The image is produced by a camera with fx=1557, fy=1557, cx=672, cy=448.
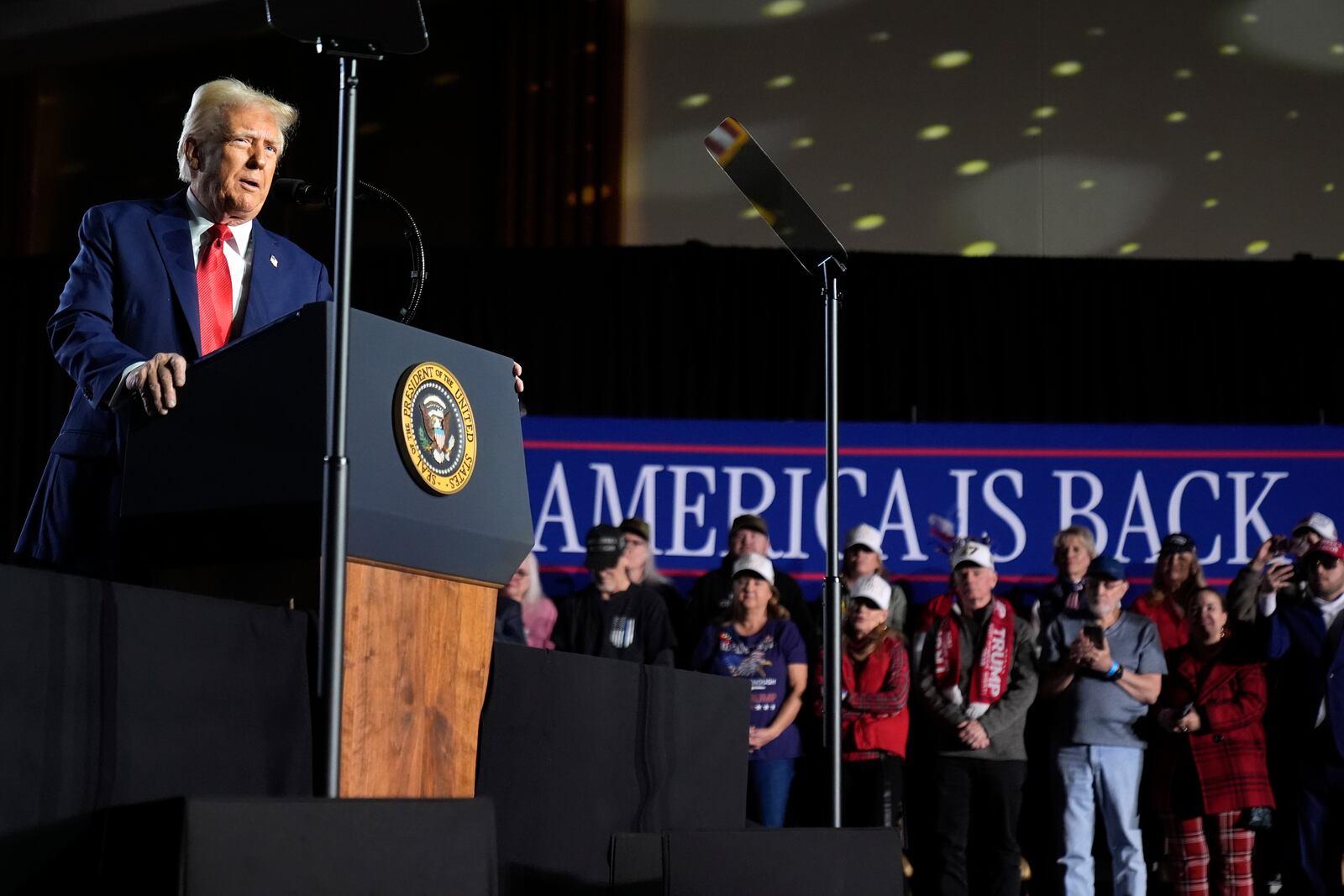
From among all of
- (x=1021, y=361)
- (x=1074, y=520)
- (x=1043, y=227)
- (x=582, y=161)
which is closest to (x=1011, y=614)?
(x=1074, y=520)

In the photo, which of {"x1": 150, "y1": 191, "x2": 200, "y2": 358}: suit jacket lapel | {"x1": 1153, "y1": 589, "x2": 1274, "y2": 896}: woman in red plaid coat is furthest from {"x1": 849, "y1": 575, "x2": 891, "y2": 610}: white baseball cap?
{"x1": 150, "y1": 191, "x2": 200, "y2": 358}: suit jacket lapel

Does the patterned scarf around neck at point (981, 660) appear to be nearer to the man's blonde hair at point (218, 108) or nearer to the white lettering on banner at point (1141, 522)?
the white lettering on banner at point (1141, 522)

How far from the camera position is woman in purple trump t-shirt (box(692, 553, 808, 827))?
211 inches

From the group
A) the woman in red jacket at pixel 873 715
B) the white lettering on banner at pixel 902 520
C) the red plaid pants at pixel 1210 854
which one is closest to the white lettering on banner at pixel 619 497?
the white lettering on banner at pixel 902 520

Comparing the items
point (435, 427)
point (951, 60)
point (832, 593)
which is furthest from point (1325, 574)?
point (435, 427)

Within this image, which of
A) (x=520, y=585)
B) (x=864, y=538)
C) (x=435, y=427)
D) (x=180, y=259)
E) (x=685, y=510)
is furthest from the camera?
(x=685, y=510)

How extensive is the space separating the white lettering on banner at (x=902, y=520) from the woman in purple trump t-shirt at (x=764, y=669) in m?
0.81

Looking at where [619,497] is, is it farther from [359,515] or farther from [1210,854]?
[359,515]

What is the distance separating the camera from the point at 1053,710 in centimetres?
551

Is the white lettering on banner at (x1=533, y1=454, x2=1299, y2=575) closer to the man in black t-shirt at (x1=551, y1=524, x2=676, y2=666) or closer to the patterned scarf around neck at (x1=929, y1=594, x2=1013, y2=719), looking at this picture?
the man in black t-shirt at (x1=551, y1=524, x2=676, y2=666)

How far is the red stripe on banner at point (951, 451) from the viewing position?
625cm

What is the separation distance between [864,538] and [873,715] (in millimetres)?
778

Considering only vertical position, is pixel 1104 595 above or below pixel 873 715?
above

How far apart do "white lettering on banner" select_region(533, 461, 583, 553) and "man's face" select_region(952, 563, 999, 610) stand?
5.15 feet
